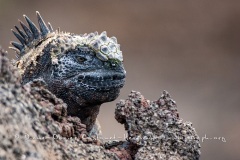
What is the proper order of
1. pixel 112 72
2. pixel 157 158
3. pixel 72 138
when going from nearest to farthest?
pixel 72 138
pixel 157 158
pixel 112 72

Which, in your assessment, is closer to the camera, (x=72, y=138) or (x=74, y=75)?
(x=72, y=138)

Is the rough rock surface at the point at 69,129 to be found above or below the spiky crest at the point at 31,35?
below

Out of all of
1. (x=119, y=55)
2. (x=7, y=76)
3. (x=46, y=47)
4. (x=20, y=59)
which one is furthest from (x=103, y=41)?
(x=7, y=76)

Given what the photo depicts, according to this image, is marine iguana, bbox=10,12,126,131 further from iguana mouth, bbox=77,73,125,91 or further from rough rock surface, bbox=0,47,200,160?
rough rock surface, bbox=0,47,200,160

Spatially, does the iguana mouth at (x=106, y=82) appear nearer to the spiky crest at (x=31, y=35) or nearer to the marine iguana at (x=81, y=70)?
the marine iguana at (x=81, y=70)

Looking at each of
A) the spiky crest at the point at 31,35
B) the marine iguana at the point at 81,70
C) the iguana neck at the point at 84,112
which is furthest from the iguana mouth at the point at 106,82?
the spiky crest at the point at 31,35

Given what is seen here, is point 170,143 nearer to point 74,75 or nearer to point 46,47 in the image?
point 74,75

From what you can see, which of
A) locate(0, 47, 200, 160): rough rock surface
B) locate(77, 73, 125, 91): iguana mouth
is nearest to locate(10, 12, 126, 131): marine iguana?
locate(77, 73, 125, 91): iguana mouth
